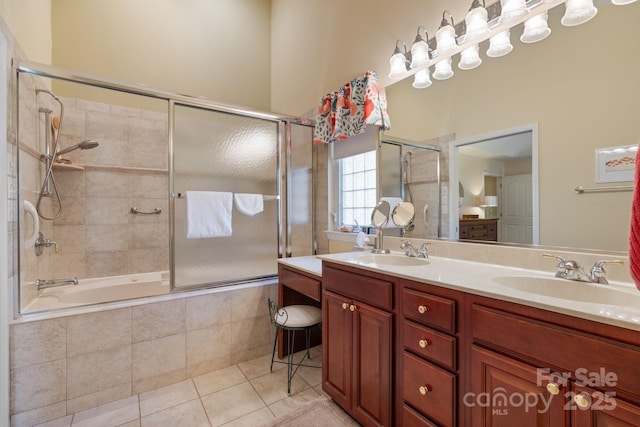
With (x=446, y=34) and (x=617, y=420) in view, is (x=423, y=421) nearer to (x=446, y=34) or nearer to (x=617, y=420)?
(x=617, y=420)

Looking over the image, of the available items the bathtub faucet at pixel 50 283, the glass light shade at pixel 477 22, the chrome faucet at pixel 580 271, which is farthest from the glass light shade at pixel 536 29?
the bathtub faucet at pixel 50 283

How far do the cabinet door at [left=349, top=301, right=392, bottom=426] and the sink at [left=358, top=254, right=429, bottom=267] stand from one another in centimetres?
A: 35

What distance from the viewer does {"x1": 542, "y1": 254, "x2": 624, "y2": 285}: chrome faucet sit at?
98 centimetres

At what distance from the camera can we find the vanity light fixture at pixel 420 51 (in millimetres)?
1659

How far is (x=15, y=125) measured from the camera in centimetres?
152

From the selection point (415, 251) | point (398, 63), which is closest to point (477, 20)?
point (398, 63)

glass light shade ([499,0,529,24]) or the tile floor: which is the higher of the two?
glass light shade ([499,0,529,24])

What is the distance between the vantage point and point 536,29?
4.01 ft

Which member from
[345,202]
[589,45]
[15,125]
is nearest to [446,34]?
[589,45]

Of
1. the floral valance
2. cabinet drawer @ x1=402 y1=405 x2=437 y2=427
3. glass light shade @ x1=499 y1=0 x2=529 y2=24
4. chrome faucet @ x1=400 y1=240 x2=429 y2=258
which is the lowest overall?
cabinet drawer @ x1=402 y1=405 x2=437 y2=427

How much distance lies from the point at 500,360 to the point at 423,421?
0.45m

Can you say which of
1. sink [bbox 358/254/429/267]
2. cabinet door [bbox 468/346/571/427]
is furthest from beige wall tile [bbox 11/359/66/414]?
cabinet door [bbox 468/346/571/427]

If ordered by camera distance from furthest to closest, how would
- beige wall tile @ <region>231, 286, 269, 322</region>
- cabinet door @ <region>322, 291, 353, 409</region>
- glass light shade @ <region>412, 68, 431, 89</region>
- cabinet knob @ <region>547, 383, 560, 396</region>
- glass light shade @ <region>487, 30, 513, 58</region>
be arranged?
beige wall tile @ <region>231, 286, 269, 322</region>
glass light shade @ <region>412, 68, 431, 89</region>
cabinet door @ <region>322, 291, 353, 409</region>
glass light shade @ <region>487, 30, 513, 58</region>
cabinet knob @ <region>547, 383, 560, 396</region>

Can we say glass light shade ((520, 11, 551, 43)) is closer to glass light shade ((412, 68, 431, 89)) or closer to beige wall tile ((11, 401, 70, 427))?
glass light shade ((412, 68, 431, 89))
